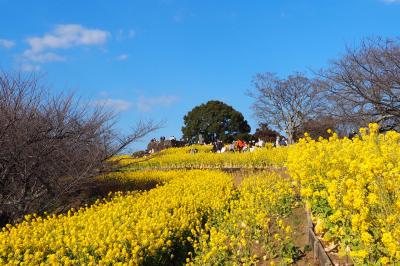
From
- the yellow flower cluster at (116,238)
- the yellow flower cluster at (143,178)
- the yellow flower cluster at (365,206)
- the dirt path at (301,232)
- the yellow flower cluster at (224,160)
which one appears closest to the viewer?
the yellow flower cluster at (365,206)

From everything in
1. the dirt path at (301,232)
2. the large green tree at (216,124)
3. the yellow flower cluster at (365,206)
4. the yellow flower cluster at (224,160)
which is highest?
the large green tree at (216,124)

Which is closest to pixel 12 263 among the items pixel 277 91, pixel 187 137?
pixel 277 91

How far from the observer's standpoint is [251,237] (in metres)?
8.39

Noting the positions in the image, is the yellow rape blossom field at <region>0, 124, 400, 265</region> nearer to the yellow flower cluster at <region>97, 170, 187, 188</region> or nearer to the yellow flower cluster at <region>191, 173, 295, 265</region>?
the yellow flower cluster at <region>191, 173, 295, 265</region>

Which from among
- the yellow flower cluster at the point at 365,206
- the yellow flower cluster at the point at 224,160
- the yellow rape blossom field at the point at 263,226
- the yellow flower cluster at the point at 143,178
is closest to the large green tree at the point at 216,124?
the yellow flower cluster at the point at 224,160

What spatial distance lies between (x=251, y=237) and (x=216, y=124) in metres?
45.2

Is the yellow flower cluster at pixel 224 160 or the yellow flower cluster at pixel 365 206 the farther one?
the yellow flower cluster at pixel 224 160

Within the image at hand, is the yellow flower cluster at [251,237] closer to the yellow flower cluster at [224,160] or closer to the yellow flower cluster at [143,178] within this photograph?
the yellow flower cluster at [143,178]

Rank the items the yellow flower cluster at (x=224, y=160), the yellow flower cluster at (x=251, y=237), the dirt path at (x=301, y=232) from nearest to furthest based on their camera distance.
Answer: the dirt path at (x=301, y=232), the yellow flower cluster at (x=251, y=237), the yellow flower cluster at (x=224, y=160)

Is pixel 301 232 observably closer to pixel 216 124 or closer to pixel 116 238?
pixel 116 238

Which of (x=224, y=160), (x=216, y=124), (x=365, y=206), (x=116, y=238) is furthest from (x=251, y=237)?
(x=216, y=124)

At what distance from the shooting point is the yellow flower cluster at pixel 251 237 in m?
7.28

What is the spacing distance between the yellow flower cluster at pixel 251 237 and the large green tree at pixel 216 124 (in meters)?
42.9

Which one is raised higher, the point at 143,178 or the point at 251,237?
the point at 143,178
